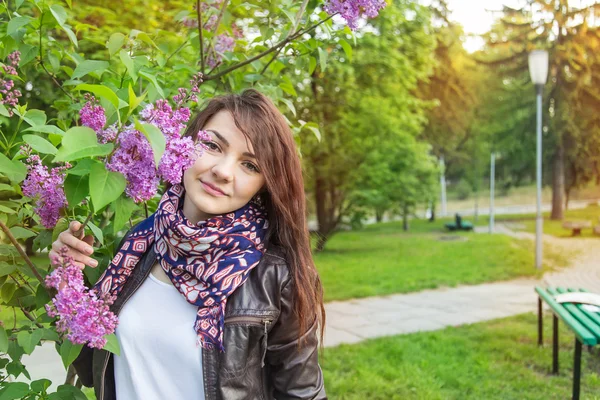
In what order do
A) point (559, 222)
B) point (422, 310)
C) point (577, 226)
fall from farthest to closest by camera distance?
1. point (559, 222)
2. point (577, 226)
3. point (422, 310)

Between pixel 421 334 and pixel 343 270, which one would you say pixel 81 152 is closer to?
pixel 421 334

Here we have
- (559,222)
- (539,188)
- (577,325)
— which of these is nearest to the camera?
(577,325)

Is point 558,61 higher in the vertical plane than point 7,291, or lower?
higher

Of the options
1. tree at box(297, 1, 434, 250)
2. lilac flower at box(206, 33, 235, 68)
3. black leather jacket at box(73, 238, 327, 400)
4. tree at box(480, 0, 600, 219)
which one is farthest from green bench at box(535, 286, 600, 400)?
→ tree at box(480, 0, 600, 219)

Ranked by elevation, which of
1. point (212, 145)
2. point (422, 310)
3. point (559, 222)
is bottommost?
point (559, 222)

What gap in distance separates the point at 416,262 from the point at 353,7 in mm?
10509

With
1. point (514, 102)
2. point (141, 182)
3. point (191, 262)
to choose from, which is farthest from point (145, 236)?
point (514, 102)

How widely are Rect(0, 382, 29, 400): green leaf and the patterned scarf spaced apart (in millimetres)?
298

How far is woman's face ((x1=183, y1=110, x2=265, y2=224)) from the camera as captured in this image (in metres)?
1.51

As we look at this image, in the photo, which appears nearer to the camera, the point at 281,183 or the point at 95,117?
the point at 95,117

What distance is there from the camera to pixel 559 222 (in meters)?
23.8

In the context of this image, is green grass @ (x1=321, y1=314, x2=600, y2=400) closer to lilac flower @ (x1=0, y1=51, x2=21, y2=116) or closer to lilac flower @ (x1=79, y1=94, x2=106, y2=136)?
lilac flower @ (x1=0, y1=51, x2=21, y2=116)

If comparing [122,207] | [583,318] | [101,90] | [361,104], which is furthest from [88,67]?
[361,104]

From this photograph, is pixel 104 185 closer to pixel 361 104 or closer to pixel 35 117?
pixel 35 117
